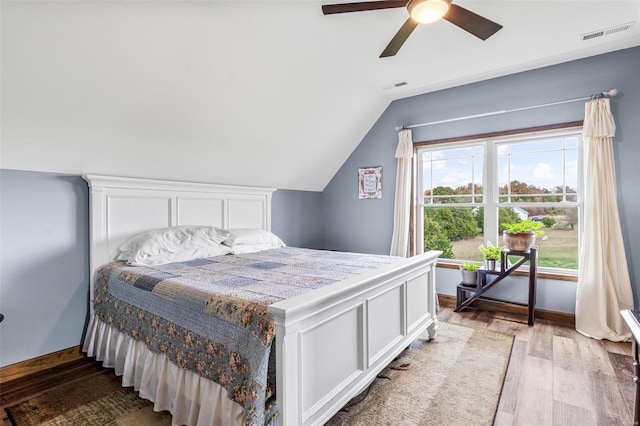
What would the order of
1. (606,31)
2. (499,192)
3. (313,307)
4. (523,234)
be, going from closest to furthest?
(313,307) < (606,31) < (523,234) < (499,192)

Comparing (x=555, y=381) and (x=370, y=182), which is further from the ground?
(x=370, y=182)

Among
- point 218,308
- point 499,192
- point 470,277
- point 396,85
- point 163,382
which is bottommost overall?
point 163,382

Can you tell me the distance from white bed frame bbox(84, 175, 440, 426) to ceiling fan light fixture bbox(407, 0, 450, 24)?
4.81ft

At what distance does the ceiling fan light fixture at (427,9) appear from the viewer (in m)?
1.56

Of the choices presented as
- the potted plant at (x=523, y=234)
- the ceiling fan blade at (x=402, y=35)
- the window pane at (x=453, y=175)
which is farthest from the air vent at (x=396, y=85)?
the potted plant at (x=523, y=234)

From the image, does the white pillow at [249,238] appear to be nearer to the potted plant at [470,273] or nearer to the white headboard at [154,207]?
the white headboard at [154,207]

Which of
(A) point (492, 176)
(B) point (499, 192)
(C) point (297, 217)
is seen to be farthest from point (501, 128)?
(C) point (297, 217)

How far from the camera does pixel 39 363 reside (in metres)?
2.27

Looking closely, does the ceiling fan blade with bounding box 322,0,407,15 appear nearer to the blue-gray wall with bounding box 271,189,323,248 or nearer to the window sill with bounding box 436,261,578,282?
the blue-gray wall with bounding box 271,189,323,248

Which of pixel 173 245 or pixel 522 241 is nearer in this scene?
pixel 173 245

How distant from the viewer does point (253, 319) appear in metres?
1.37

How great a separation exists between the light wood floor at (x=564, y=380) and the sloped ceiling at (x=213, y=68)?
262cm

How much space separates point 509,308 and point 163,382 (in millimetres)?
3425

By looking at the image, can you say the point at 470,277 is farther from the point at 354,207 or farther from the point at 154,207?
the point at 154,207
